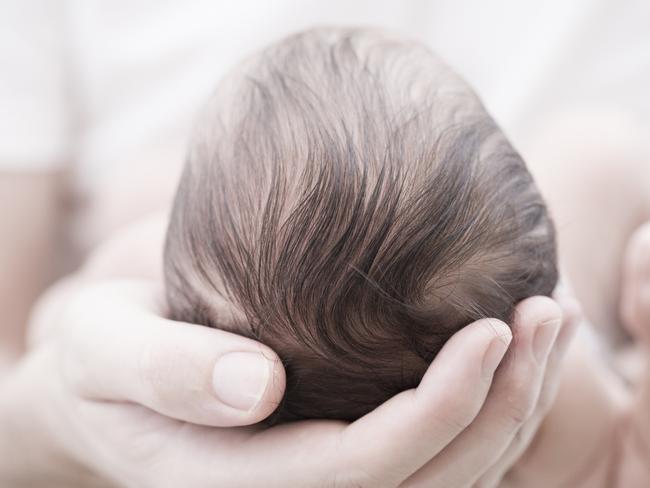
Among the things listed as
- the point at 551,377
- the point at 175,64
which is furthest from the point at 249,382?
the point at 175,64

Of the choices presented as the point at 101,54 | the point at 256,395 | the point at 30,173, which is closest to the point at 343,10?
the point at 101,54

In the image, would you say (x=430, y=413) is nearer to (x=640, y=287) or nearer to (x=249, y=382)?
(x=249, y=382)

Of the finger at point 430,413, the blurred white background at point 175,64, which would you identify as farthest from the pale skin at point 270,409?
the blurred white background at point 175,64

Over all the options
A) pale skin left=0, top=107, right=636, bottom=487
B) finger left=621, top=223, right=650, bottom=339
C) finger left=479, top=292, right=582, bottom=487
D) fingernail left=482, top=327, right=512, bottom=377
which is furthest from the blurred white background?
fingernail left=482, top=327, right=512, bottom=377

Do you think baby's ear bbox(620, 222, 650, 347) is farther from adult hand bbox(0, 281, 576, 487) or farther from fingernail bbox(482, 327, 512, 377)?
fingernail bbox(482, 327, 512, 377)

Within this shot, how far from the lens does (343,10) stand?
1271 millimetres

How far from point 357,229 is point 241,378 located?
0.48 ft

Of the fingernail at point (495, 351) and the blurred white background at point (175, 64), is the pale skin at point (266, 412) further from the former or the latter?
the blurred white background at point (175, 64)

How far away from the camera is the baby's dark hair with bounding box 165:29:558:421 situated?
0.53 meters

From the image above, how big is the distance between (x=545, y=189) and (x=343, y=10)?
0.52 m

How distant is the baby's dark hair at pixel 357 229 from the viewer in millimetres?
530

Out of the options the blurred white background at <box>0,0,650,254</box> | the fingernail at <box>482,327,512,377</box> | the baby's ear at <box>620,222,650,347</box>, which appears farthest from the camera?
the blurred white background at <box>0,0,650,254</box>

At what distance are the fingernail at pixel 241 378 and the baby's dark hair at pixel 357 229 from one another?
0.04 m

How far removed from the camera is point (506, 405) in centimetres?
54
